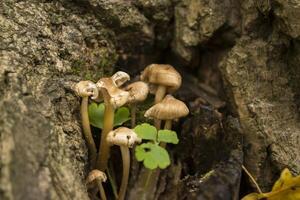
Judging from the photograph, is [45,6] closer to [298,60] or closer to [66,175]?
[66,175]

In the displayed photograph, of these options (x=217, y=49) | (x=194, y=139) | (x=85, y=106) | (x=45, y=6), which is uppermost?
(x=45, y=6)

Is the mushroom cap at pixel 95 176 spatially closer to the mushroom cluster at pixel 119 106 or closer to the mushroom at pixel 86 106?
the mushroom cluster at pixel 119 106

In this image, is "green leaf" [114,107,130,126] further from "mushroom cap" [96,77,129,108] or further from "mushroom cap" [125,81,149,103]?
"mushroom cap" [96,77,129,108]

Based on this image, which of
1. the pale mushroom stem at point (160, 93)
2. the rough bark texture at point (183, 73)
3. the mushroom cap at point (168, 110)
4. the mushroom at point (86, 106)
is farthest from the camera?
the pale mushroom stem at point (160, 93)

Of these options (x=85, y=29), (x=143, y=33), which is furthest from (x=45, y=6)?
(x=143, y=33)

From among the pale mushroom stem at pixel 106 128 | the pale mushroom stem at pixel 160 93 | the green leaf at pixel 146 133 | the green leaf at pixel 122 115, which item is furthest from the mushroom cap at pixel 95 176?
the pale mushroom stem at pixel 160 93

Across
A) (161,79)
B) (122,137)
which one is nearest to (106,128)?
(122,137)

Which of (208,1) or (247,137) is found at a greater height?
(208,1)
